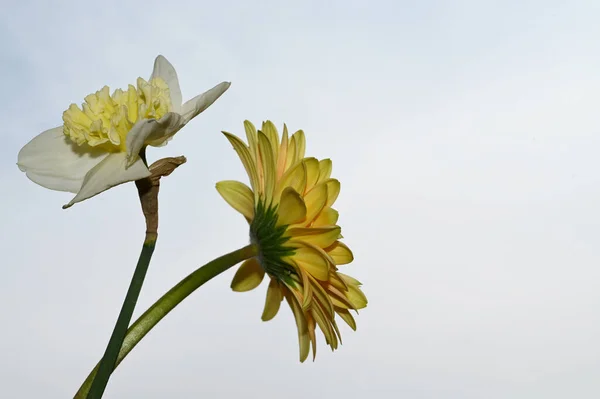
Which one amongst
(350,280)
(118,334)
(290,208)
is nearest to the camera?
(118,334)

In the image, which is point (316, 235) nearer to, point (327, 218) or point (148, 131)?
point (327, 218)

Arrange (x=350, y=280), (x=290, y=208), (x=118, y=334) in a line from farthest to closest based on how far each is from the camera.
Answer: (x=350, y=280), (x=290, y=208), (x=118, y=334)

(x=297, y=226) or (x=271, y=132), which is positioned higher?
(x=271, y=132)

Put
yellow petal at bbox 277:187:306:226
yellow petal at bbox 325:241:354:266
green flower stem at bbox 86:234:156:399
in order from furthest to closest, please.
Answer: yellow petal at bbox 325:241:354:266 → yellow petal at bbox 277:187:306:226 → green flower stem at bbox 86:234:156:399

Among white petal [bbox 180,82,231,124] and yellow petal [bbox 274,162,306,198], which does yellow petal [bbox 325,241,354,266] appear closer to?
yellow petal [bbox 274,162,306,198]

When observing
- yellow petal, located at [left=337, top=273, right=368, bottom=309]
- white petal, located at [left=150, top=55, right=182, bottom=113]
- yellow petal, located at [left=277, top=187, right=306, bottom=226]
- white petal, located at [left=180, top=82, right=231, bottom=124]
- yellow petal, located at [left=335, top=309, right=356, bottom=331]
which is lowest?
yellow petal, located at [left=335, top=309, right=356, bottom=331]

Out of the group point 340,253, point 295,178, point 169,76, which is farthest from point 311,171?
point 169,76

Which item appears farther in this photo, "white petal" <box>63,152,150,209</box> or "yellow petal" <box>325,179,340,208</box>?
"yellow petal" <box>325,179,340,208</box>

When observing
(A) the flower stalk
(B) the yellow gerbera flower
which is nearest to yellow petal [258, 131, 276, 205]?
(B) the yellow gerbera flower
